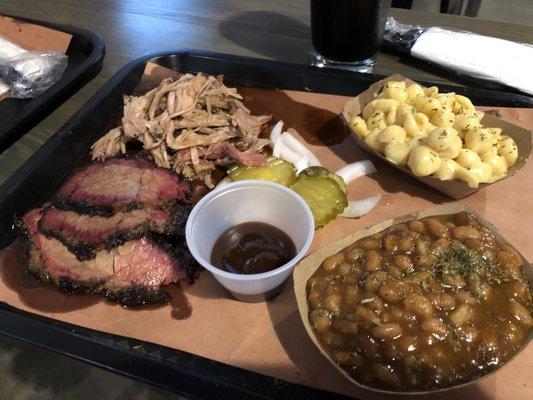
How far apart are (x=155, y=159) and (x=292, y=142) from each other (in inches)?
29.0

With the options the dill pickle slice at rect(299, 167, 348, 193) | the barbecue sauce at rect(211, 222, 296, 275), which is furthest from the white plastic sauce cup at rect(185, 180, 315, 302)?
the dill pickle slice at rect(299, 167, 348, 193)

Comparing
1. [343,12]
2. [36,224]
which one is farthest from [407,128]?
[36,224]

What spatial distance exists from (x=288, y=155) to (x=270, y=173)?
255mm

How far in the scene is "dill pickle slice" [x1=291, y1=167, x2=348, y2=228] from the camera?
209 centimetres

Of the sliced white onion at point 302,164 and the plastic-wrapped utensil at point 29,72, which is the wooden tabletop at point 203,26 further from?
the sliced white onion at point 302,164

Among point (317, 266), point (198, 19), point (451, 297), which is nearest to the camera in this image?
point (451, 297)

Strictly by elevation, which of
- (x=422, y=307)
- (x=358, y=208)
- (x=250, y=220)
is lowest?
(x=358, y=208)

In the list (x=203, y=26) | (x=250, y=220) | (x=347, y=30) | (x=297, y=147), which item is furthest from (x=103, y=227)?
(x=203, y=26)

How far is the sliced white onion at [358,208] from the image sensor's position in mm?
2225

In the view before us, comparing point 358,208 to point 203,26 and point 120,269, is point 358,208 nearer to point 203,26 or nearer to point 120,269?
point 120,269

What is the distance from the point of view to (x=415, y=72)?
3.04 metres

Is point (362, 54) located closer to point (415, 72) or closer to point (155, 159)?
point (415, 72)

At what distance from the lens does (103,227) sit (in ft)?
6.57

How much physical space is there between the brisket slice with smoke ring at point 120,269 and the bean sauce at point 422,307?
2.07 ft
